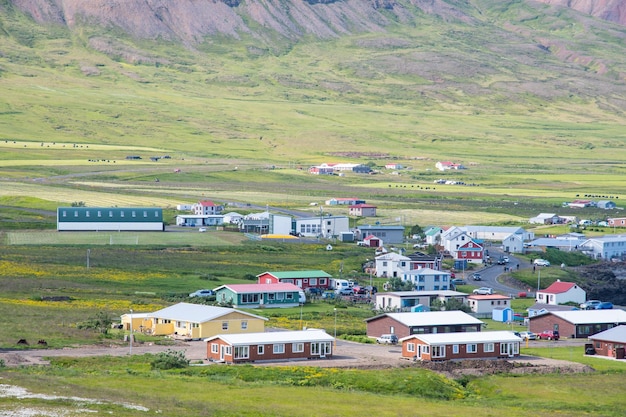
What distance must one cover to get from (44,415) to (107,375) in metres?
9.75

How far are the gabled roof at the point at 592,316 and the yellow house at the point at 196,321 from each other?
16.2m

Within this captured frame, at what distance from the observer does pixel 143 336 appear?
58.8 m

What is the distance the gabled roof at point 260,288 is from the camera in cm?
7025

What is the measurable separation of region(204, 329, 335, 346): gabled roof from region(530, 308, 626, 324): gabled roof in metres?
16.0

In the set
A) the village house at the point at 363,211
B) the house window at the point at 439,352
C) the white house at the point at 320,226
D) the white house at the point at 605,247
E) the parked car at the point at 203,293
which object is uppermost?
the village house at the point at 363,211

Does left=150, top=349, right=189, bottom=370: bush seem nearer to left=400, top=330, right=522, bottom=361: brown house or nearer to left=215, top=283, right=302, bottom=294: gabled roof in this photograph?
left=400, top=330, right=522, bottom=361: brown house

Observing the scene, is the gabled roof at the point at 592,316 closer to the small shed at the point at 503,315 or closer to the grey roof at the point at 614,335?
the small shed at the point at 503,315

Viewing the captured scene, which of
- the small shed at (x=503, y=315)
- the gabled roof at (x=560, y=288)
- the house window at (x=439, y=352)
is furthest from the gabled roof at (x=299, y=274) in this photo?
the house window at (x=439, y=352)

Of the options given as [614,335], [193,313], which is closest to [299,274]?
[193,313]

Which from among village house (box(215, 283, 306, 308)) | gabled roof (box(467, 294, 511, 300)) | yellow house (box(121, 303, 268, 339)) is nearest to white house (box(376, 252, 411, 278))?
gabled roof (box(467, 294, 511, 300))

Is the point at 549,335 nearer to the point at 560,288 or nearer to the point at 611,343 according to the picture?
the point at 611,343

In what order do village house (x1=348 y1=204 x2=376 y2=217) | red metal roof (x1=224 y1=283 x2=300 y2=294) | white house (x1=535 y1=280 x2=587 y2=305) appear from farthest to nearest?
village house (x1=348 y1=204 x2=376 y2=217) → white house (x1=535 y1=280 x2=587 y2=305) → red metal roof (x1=224 y1=283 x2=300 y2=294)

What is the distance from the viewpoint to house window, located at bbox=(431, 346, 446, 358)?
5428 centimetres

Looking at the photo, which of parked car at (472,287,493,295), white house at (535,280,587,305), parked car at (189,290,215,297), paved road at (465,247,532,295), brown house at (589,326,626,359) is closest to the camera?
brown house at (589,326,626,359)
